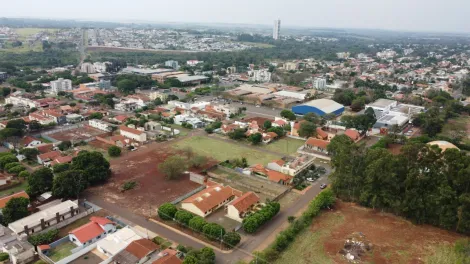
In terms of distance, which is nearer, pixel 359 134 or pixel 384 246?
pixel 384 246

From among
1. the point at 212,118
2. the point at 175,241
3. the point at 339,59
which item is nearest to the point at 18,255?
the point at 175,241

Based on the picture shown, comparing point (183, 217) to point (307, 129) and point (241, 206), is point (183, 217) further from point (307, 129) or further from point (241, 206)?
point (307, 129)

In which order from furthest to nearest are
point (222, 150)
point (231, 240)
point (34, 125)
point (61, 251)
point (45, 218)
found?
point (34, 125)
point (222, 150)
point (45, 218)
point (231, 240)
point (61, 251)

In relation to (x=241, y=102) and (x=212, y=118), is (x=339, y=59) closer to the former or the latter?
(x=241, y=102)

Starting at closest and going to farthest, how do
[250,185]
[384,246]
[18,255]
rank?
1. [18,255]
2. [384,246]
3. [250,185]

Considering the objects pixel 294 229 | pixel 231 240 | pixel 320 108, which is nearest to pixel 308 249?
pixel 294 229

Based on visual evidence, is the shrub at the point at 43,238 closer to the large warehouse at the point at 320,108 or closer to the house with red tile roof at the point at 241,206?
the house with red tile roof at the point at 241,206

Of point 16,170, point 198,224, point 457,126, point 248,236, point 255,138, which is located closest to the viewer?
point 198,224
